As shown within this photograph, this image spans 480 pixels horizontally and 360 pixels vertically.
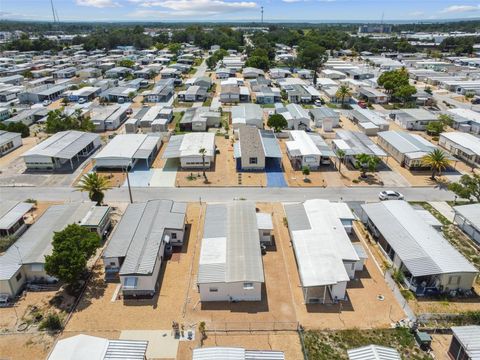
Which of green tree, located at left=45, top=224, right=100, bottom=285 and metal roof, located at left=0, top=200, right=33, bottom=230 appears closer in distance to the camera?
green tree, located at left=45, top=224, right=100, bottom=285

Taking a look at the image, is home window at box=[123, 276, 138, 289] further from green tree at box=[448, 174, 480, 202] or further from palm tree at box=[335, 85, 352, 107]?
palm tree at box=[335, 85, 352, 107]

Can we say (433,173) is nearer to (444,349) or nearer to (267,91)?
(444,349)

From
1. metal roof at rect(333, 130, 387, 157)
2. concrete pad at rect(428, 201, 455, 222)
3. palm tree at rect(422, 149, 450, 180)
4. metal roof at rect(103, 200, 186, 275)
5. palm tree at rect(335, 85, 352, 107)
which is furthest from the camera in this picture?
palm tree at rect(335, 85, 352, 107)

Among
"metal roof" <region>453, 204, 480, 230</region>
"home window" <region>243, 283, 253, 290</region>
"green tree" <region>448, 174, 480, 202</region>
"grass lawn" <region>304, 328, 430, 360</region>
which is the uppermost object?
"green tree" <region>448, 174, 480, 202</region>

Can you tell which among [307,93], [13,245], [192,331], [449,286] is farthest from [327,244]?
[307,93]

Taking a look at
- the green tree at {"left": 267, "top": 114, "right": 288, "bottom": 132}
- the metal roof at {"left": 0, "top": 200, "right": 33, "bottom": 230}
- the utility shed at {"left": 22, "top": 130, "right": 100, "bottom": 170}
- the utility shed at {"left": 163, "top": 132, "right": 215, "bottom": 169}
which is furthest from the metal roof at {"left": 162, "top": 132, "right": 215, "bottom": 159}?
the metal roof at {"left": 0, "top": 200, "right": 33, "bottom": 230}

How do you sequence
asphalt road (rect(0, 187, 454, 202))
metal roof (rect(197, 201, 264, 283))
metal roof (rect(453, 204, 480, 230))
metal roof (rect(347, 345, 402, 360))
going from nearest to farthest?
metal roof (rect(347, 345, 402, 360))
metal roof (rect(197, 201, 264, 283))
metal roof (rect(453, 204, 480, 230))
asphalt road (rect(0, 187, 454, 202))

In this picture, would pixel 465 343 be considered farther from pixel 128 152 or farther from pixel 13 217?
pixel 128 152

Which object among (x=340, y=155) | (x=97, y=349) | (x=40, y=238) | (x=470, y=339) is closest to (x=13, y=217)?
(x=40, y=238)
